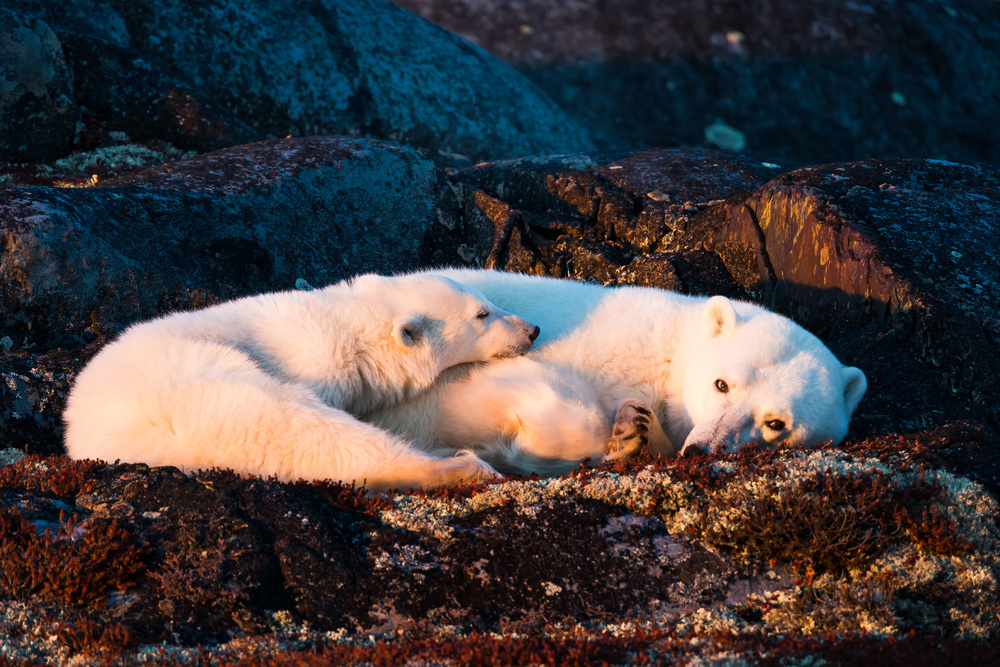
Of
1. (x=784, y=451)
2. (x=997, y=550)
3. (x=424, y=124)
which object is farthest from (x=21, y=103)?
(x=997, y=550)

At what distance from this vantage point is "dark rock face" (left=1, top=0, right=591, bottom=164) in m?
11.0

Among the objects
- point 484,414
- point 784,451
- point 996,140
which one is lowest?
point 996,140

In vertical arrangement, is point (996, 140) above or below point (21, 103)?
below

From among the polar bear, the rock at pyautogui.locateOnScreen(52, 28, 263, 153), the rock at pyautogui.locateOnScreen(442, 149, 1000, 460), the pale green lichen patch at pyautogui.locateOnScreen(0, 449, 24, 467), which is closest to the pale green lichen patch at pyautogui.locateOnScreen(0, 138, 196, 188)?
the rock at pyautogui.locateOnScreen(52, 28, 263, 153)

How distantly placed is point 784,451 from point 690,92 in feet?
56.0

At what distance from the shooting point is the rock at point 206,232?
6688mm

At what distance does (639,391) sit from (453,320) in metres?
1.31

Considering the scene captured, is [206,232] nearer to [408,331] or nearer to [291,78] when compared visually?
[408,331]

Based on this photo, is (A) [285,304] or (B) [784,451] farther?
(A) [285,304]

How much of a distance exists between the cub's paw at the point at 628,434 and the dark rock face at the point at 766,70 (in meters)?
14.8

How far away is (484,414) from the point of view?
16.7ft

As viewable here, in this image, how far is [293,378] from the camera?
4.79 metres

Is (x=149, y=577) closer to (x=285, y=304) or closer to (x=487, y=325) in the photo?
(x=285, y=304)

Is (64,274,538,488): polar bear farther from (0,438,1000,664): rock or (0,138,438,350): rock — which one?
(0,138,438,350): rock
